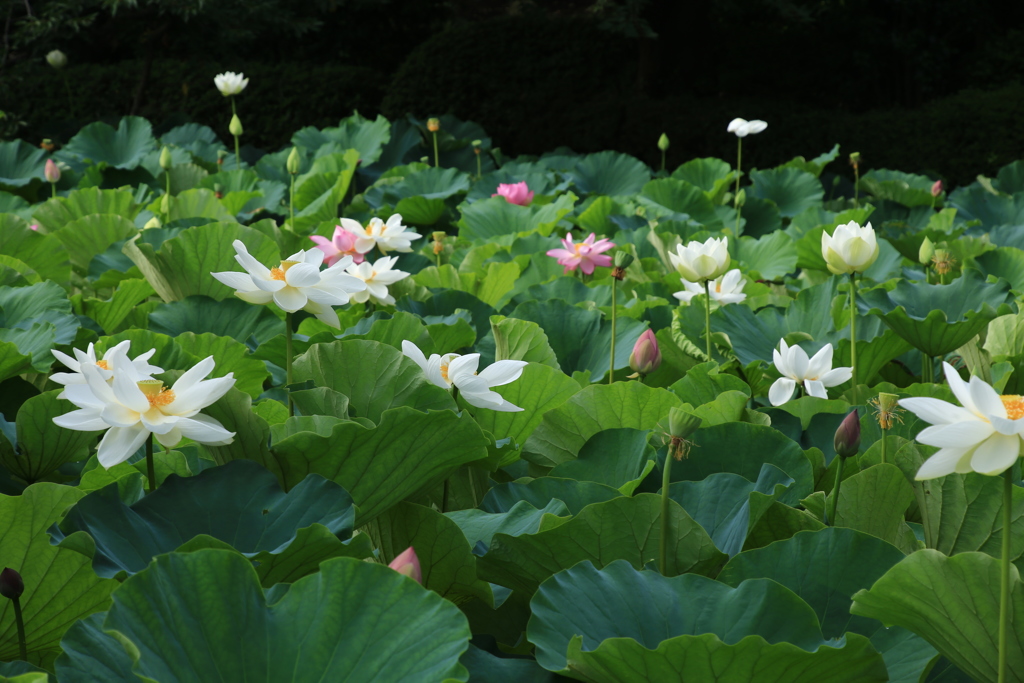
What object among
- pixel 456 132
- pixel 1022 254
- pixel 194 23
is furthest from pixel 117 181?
pixel 194 23

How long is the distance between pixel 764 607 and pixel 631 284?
4.71 feet

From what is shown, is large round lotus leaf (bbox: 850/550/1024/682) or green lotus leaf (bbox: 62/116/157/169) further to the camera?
green lotus leaf (bbox: 62/116/157/169)

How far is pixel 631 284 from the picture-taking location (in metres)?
2.04

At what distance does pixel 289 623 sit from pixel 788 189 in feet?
10.1

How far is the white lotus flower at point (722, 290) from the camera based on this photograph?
5.67 ft

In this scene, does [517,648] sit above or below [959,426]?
below

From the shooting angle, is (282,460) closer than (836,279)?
Yes

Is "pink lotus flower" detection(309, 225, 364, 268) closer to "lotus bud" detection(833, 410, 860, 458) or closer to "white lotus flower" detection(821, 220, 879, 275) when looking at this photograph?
"white lotus flower" detection(821, 220, 879, 275)

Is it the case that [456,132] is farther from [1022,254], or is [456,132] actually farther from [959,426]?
[959,426]

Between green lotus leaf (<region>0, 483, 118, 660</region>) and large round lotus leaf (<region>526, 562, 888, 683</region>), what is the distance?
1.37ft

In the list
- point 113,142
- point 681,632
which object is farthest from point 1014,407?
point 113,142

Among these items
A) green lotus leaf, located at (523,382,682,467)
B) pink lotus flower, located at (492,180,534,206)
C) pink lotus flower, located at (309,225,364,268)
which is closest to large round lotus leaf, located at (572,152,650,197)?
pink lotus flower, located at (492,180,534,206)

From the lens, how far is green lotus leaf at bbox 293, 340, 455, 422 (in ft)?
3.35

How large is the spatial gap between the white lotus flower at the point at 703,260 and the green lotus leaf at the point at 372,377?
61 cm
